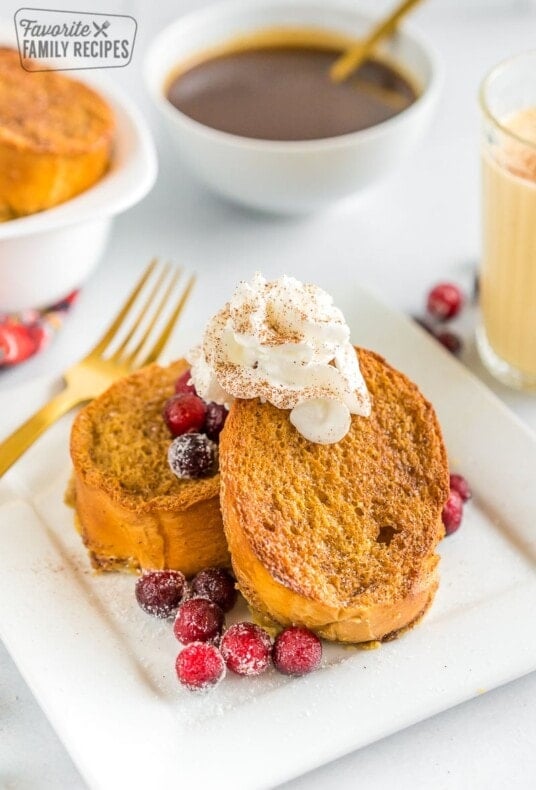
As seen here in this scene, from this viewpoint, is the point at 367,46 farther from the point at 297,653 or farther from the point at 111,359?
the point at 297,653

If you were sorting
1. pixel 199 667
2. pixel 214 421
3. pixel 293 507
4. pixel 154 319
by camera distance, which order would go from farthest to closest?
pixel 154 319 < pixel 214 421 < pixel 293 507 < pixel 199 667

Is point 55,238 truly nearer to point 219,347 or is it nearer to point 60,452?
point 60,452

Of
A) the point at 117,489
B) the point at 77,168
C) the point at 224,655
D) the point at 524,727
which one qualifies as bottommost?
the point at 524,727

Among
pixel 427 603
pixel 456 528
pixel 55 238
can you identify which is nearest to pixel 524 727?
pixel 427 603

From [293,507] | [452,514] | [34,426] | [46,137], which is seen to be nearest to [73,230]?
[46,137]

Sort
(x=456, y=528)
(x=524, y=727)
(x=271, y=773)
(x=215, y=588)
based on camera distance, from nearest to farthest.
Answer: (x=271, y=773) < (x=524, y=727) < (x=215, y=588) < (x=456, y=528)

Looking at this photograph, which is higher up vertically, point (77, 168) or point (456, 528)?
point (77, 168)
